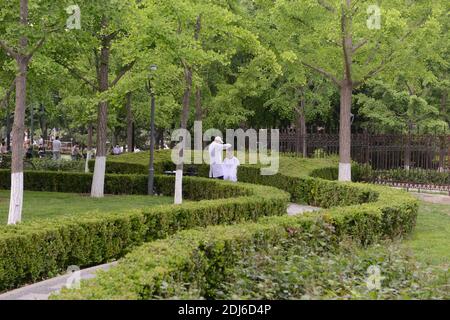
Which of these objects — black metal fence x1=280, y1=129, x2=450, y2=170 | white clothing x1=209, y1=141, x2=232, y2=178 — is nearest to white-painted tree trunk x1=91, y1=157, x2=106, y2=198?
white clothing x1=209, y1=141, x2=232, y2=178

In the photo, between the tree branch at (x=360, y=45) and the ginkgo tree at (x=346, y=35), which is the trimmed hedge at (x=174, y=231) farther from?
the tree branch at (x=360, y=45)

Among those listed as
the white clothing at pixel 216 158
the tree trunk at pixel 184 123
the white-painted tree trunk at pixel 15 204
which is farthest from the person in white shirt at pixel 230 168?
the white-painted tree trunk at pixel 15 204

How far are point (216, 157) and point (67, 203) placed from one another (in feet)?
16.5

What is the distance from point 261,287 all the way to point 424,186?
17852 millimetres

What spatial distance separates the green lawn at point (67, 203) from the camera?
618 inches

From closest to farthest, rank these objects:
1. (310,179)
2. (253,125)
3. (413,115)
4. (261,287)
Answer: (261,287), (310,179), (413,115), (253,125)

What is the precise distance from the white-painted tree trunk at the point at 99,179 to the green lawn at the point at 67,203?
244mm

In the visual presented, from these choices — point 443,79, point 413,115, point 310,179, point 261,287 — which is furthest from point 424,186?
point 261,287

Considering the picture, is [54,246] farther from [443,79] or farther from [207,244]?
[443,79]

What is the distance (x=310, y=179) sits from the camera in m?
18.8

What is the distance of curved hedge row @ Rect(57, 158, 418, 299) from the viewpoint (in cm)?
575

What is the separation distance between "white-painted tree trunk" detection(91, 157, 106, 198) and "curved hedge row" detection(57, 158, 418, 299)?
27.3ft

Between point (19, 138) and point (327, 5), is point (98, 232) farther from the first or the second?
point (327, 5)

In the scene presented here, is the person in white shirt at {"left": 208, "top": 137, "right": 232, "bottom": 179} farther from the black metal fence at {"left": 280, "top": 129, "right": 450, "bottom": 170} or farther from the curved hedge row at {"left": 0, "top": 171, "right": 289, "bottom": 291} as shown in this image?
the black metal fence at {"left": 280, "top": 129, "right": 450, "bottom": 170}
